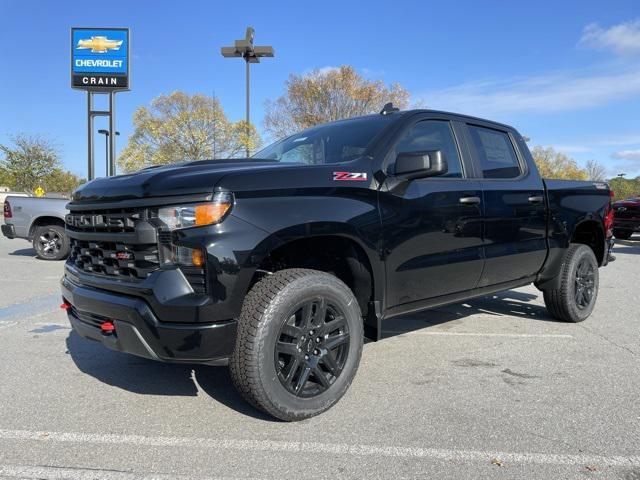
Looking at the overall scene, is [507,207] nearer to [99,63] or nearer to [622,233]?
[622,233]

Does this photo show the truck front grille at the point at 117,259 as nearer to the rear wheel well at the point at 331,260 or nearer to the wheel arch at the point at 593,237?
the rear wheel well at the point at 331,260

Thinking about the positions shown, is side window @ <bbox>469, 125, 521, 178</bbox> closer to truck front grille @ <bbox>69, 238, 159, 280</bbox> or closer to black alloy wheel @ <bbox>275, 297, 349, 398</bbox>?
black alloy wheel @ <bbox>275, 297, 349, 398</bbox>

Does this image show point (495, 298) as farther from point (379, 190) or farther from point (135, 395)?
point (135, 395)

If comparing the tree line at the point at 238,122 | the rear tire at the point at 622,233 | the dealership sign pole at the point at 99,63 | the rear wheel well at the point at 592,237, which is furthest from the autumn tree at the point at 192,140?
the rear wheel well at the point at 592,237

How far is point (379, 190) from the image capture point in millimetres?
3318

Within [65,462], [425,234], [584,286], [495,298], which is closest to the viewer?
[65,462]

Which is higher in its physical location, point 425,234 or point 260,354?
point 425,234

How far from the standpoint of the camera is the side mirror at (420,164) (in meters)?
3.27

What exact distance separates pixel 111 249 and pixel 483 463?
2.31 m

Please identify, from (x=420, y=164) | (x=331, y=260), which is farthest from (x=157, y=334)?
(x=420, y=164)

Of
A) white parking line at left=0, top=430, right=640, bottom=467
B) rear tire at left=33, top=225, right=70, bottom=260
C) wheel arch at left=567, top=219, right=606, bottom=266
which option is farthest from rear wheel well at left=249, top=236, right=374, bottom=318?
rear tire at left=33, top=225, right=70, bottom=260

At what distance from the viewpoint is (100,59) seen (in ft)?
71.9

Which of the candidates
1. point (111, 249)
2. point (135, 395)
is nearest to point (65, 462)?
point (135, 395)

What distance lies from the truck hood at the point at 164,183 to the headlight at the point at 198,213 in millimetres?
68
